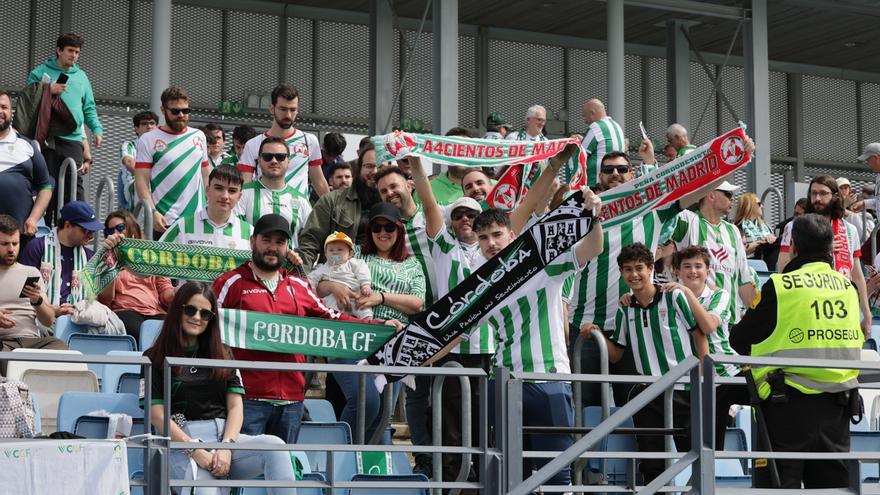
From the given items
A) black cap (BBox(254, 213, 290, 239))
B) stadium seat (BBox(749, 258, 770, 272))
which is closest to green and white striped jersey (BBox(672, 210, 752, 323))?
stadium seat (BBox(749, 258, 770, 272))

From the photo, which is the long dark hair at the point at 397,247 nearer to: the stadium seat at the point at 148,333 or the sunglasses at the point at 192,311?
the stadium seat at the point at 148,333

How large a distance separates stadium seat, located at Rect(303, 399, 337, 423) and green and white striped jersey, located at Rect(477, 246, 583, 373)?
1453 millimetres

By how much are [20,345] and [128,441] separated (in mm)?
3056

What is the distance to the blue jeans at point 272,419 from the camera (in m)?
7.87

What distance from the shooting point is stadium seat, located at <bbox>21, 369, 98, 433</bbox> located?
340 inches

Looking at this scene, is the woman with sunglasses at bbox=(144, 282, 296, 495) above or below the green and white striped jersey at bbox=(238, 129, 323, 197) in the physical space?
below

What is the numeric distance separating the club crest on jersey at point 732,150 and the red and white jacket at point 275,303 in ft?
9.70

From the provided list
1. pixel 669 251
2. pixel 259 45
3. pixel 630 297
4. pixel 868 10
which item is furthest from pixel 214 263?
pixel 868 10

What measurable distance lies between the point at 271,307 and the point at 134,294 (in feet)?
8.53

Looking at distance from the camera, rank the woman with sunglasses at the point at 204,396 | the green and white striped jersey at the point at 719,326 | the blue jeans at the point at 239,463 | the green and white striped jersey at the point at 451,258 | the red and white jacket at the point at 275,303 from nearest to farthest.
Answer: the blue jeans at the point at 239,463, the woman with sunglasses at the point at 204,396, the red and white jacket at the point at 275,303, the green and white striped jersey at the point at 451,258, the green and white striped jersey at the point at 719,326

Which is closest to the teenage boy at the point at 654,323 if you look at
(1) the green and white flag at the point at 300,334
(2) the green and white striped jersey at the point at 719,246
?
(1) the green and white flag at the point at 300,334

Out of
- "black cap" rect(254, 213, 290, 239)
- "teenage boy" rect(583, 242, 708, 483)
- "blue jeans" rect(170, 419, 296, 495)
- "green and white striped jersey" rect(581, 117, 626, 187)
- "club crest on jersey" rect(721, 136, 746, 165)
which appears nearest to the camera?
"blue jeans" rect(170, 419, 296, 495)

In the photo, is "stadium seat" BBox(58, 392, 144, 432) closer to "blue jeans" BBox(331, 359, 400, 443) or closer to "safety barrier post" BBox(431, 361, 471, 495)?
"blue jeans" BBox(331, 359, 400, 443)

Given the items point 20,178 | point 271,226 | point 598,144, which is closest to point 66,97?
point 20,178
